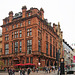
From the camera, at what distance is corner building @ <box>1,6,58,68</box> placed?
2260 inches

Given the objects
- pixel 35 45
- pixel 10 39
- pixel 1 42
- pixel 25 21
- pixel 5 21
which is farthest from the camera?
pixel 1 42

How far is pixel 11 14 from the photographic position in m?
67.8

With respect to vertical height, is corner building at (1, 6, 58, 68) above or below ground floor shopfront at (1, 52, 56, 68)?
above

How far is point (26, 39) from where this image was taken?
59.8m

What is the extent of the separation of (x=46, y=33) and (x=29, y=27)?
10129mm

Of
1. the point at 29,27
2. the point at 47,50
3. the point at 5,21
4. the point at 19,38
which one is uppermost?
the point at 5,21

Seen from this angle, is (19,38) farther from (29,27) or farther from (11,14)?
(11,14)

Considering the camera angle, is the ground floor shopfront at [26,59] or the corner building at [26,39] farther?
the corner building at [26,39]

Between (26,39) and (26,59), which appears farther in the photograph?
(26,39)

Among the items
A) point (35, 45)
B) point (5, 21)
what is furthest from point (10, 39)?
point (35, 45)

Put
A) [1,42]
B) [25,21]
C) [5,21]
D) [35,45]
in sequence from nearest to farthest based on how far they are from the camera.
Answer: [35,45]
[25,21]
[5,21]
[1,42]

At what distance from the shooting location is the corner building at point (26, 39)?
57.4 m

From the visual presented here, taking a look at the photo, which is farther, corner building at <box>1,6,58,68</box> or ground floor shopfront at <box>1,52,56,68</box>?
corner building at <box>1,6,58,68</box>

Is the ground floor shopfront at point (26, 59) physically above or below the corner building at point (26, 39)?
below
